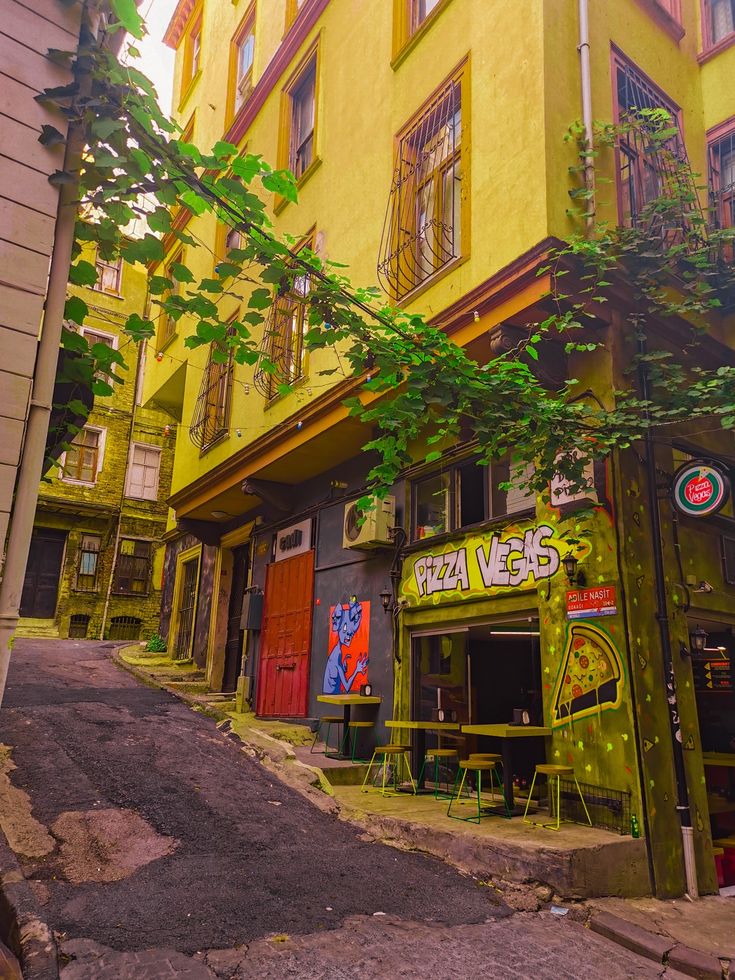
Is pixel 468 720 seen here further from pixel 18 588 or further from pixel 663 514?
pixel 18 588

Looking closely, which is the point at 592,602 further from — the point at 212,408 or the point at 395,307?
the point at 212,408

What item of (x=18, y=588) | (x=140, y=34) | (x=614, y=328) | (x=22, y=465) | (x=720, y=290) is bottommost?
(x=18, y=588)

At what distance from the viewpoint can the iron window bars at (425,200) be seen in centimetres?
923

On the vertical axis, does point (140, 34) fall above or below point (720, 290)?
below

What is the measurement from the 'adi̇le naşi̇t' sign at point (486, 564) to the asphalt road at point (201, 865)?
3035mm

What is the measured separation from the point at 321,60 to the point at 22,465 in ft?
40.4

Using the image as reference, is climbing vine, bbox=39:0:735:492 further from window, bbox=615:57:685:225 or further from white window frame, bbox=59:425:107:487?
white window frame, bbox=59:425:107:487

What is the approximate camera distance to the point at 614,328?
7.75 meters

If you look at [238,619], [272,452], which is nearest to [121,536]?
[238,619]

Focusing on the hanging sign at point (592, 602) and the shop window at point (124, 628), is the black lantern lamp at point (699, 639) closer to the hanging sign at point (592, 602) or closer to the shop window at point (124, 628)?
the hanging sign at point (592, 602)

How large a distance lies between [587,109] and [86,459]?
2217 centimetres

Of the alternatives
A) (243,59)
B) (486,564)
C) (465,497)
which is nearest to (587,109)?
(465,497)

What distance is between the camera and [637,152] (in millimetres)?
8828

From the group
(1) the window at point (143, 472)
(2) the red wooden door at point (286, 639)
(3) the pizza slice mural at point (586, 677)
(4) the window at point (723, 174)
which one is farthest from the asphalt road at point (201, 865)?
(1) the window at point (143, 472)
